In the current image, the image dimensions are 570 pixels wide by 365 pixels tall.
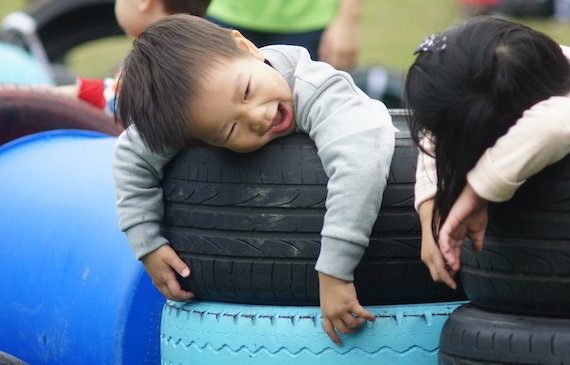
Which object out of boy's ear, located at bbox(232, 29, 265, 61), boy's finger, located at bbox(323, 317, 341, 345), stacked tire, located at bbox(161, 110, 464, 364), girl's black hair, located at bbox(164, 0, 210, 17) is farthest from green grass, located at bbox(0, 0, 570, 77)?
boy's finger, located at bbox(323, 317, 341, 345)

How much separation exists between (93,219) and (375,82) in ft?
11.7

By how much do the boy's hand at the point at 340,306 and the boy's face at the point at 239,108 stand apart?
0.36 m

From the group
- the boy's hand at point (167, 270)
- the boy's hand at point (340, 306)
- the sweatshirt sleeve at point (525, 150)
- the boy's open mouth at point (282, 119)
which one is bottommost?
the boy's hand at point (167, 270)

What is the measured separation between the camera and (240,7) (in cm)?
500

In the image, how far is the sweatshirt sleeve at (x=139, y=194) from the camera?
2781 mm

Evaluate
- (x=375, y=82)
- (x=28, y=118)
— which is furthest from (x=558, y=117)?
(x=375, y=82)

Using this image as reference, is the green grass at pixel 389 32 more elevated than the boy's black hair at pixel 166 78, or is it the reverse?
the boy's black hair at pixel 166 78

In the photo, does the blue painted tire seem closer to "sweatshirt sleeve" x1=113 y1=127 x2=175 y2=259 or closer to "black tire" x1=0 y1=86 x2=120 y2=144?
"sweatshirt sleeve" x1=113 y1=127 x2=175 y2=259

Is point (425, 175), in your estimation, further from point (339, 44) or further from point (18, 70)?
point (18, 70)

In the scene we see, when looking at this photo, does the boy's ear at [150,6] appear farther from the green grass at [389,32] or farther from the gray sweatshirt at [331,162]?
the green grass at [389,32]

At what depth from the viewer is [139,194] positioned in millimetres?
2787

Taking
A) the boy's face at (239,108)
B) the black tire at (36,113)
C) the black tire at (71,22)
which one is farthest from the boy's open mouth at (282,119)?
the black tire at (71,22)

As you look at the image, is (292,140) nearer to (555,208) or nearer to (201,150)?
(201,150)

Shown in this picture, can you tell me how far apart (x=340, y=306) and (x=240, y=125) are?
17.8 inches
